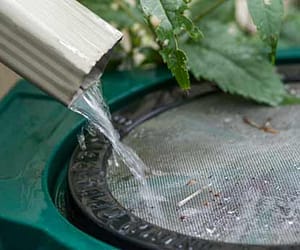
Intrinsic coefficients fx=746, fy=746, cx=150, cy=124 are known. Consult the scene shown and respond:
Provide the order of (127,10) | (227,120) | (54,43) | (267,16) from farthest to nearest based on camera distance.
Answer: (127,10), (227,120), (267,16), (54,43)

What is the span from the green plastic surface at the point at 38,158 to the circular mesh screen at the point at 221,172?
0.27ft

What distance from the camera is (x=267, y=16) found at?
93 cm

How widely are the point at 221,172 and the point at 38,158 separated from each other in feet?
0.82

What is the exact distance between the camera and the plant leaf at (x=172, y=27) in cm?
88

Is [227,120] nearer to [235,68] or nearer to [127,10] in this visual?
[235,68]

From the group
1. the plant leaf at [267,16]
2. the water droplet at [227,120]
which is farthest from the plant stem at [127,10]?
the plant leaf at [267,16]

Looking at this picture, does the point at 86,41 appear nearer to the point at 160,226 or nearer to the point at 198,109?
the point at 160,226

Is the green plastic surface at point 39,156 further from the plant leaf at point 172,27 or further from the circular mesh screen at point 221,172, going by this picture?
the plant leaf at point 172,27

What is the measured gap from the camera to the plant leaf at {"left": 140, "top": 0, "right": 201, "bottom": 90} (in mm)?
878

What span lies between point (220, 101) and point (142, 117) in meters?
0.14

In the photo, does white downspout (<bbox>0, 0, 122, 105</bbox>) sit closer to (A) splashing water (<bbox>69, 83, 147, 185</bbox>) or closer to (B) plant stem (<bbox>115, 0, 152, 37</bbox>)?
(A) splashing water (<bbox>69, 83, 147, 185</bbox>)

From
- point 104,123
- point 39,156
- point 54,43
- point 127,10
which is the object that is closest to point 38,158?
point 39,156

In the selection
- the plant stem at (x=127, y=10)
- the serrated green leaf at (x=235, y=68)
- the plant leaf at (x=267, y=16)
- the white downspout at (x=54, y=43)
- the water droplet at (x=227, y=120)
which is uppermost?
the white downspout at (x=54, y=43)

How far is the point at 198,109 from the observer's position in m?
1.17
